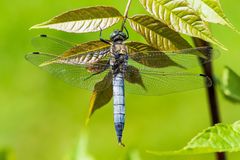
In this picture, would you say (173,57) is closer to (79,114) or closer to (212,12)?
(212,12)

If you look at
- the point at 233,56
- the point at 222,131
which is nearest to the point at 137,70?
the point at 222,131

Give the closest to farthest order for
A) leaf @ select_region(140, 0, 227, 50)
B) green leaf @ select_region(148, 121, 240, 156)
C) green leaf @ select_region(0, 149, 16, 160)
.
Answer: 1. green leaf @ select_region(148, 121, 240, 156)
2. leaf @ select_region(140, 0, 227, 50)
3. green leaf @ select_region(0, 149, 16, 160)

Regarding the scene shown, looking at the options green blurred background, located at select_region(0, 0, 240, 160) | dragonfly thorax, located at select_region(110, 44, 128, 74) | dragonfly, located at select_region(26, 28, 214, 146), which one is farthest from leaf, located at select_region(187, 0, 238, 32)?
green blurred background, located at select_region(0, 0, 240, 160)

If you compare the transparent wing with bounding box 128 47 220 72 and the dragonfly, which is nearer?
the transparent wing with bounding box 128 47 220 72

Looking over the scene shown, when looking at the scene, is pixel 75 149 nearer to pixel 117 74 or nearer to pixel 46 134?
pixel 117 74

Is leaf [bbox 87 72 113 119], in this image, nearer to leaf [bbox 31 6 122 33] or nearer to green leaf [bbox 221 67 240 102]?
leaf [bbox 31 6 122 33]

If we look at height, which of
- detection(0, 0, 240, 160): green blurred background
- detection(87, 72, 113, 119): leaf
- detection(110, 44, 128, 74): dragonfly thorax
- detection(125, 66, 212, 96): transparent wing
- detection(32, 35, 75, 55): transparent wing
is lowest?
detection(87, 72, 113, 119): leaf

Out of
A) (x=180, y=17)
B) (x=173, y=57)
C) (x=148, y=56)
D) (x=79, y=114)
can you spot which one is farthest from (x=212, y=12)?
(x=79, y=114)
